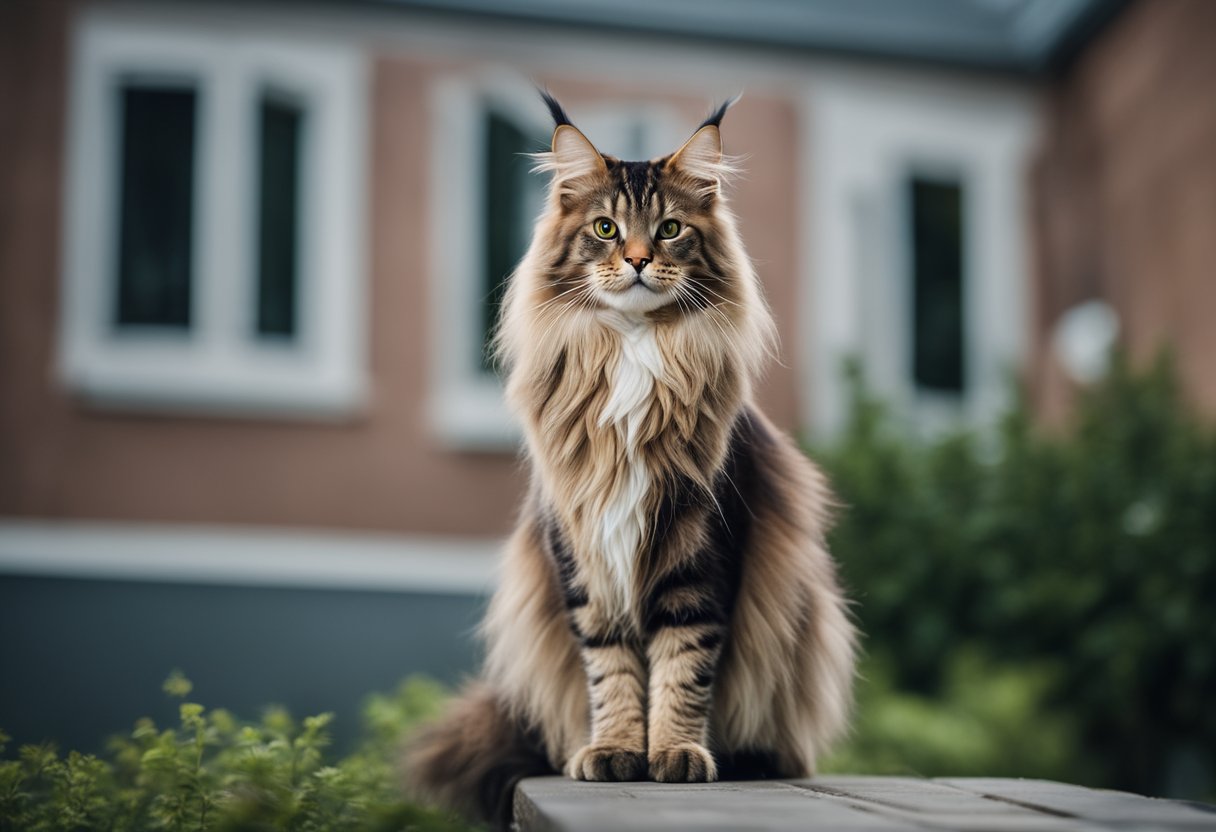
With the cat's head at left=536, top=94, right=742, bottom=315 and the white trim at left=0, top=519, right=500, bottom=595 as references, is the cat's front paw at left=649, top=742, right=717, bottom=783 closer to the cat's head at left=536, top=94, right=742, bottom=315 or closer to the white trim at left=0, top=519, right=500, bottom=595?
the cat's head at left=536, top=94, right=742, bottom=315

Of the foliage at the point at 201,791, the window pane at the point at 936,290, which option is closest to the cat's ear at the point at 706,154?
the foliage at the point at 201,791

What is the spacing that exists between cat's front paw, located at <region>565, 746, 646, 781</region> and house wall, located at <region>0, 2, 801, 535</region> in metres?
5.07

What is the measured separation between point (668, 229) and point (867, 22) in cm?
667

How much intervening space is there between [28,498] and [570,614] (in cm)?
567

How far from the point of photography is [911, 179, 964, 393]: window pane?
9336 mm

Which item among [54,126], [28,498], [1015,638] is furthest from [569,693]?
[54,126]

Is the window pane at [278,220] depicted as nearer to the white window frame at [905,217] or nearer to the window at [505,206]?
the window at [505,206]

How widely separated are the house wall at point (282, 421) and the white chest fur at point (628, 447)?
16.5 feet

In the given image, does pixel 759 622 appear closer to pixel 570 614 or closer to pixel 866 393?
pixel 570 614

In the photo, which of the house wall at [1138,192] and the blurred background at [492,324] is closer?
the blurred background at [492,324]

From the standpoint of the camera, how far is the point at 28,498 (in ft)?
24.7

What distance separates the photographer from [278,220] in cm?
817

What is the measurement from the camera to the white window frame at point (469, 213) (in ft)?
26.7

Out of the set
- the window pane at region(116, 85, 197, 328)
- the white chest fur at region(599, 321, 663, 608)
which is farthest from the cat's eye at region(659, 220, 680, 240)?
the window pane at region(116, 85, 197, 328)
